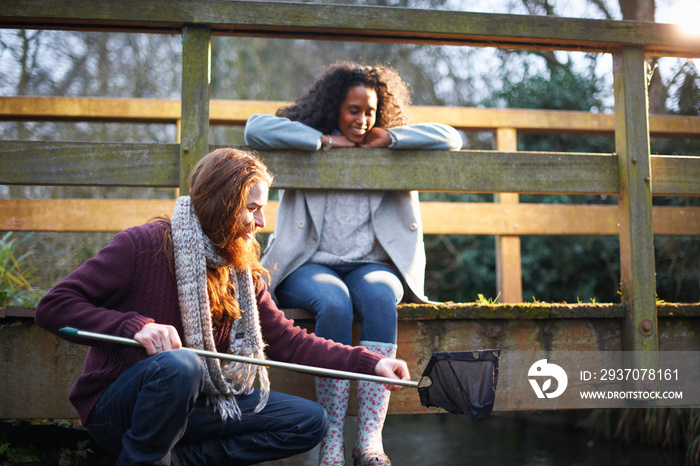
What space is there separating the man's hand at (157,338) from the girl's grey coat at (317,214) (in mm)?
758

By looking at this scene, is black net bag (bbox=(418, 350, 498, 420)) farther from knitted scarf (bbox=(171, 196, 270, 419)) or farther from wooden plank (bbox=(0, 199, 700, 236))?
wooden plank (bbox=(0, 199, 700, 236))

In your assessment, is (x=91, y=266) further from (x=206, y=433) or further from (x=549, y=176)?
(x=549, y=176)

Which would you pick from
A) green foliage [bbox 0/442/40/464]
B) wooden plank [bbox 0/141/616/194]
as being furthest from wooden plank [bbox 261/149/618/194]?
green foliage [bbox 0/442/40/464]

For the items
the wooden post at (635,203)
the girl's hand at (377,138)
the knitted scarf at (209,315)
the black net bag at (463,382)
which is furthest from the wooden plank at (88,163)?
the wooden post at (635,203)

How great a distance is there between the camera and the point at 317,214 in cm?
237

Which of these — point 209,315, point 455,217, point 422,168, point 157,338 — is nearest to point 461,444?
point 455,217

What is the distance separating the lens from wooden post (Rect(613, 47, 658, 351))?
236 cm


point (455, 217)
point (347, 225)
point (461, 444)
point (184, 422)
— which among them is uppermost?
point (455, 217)

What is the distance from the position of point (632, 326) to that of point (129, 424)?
73.2 inches

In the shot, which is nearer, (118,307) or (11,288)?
(118,307)

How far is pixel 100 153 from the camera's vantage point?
7.15ft

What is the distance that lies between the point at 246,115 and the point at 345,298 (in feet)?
5.84

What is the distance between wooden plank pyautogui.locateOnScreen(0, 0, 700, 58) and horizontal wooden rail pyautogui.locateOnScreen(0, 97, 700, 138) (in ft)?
2.62

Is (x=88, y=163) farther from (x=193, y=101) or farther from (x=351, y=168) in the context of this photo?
(x=351, y=168)
